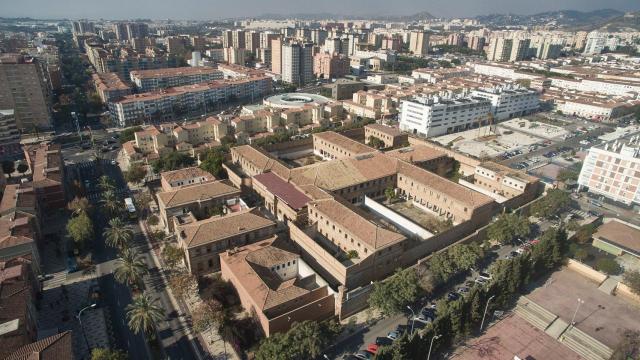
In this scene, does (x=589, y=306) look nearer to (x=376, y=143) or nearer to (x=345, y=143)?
(x=345, y=143)

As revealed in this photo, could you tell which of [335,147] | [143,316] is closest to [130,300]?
[143,316]

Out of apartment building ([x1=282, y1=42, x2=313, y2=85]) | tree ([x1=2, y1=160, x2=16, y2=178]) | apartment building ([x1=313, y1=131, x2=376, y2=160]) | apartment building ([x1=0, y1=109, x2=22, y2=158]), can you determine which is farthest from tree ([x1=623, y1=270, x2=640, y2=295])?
apartment building ([x1=282, y1=42, x2=313, y2=85])

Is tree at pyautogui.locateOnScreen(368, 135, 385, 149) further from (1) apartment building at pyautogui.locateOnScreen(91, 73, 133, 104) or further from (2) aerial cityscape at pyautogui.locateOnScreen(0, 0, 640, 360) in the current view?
(1) apartment building at pyautogui.locateOnScreen(91, 73, 133, 104)

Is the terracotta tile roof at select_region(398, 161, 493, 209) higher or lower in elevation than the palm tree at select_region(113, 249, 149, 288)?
higher

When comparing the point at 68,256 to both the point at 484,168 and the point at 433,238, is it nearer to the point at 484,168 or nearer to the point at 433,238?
the point at 433,238

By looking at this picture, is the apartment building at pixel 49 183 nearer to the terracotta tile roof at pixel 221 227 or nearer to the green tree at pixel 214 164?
the green tree at pixel 214 164
